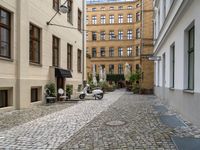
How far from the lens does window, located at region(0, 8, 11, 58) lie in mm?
12547

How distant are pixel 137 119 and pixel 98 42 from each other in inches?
2203

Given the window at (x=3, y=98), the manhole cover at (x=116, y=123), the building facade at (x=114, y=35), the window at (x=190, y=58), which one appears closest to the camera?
the manhole cover at (x=116, y=123)

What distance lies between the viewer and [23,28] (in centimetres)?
1407

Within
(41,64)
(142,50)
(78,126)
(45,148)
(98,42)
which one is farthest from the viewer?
(98,42)

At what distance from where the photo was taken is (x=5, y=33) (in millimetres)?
→ 12922

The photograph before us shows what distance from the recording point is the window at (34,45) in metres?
15.7

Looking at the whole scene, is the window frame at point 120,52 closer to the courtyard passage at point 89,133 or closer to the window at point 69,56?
the window at point 69,56

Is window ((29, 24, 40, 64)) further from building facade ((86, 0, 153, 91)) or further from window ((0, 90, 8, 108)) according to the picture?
building facade ((86, 0, 153, 91))

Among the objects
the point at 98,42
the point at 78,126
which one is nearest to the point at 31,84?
the point at 78,126

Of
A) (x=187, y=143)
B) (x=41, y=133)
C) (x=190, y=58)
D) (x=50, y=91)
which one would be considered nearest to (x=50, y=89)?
(x=50, y=91)

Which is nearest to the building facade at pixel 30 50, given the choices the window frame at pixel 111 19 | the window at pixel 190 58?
the window at pixel 190 58

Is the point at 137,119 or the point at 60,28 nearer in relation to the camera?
the point at 137,119

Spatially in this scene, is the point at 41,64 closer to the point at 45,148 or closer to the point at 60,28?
the point at 60,28

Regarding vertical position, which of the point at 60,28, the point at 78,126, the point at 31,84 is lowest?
the point at 78,126
